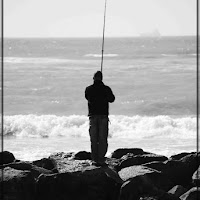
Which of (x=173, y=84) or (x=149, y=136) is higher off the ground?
(x=173, y=84)

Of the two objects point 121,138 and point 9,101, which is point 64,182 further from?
point 9,101

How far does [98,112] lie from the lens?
25.0 feet

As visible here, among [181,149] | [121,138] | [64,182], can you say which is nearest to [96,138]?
[64,182]

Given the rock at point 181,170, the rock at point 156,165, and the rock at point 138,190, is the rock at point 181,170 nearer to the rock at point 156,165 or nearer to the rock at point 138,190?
the rock at point 156,165

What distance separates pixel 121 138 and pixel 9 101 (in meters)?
9.10

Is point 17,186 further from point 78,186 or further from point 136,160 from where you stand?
point 136,160

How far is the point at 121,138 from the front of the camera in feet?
53.7

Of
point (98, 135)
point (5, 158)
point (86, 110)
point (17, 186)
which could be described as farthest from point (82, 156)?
point (86, 110)

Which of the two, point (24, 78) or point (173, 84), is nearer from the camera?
point (173, 84)

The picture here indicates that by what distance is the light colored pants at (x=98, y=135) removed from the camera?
25.0ft

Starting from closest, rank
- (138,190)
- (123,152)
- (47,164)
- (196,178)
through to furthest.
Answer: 1. (138,190)
2. (196,178)
3. (47,164)
4. (123,152)

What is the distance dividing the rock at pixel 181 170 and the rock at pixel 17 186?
1739 millimetres

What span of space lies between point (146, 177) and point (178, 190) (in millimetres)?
432

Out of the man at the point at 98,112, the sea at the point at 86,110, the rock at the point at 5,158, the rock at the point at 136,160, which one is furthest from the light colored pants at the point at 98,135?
the rock at the point at 5,158
